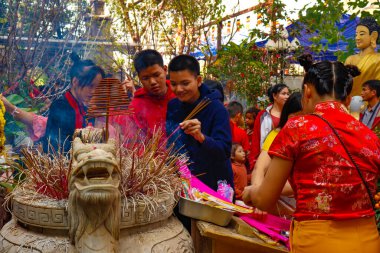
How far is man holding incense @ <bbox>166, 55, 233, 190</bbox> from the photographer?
2.49 metres

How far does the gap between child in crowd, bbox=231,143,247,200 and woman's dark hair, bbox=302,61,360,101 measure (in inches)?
96.7

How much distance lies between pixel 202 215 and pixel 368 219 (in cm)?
63

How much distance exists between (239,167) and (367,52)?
1643 millimetres

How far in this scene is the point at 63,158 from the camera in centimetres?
190

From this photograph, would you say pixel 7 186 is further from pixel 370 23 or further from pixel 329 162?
pixel 370 23

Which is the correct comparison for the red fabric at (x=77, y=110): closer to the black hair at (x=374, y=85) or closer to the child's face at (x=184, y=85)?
the child's face at (x=184, y=85)

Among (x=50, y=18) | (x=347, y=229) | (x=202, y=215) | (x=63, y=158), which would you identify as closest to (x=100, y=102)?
(x=63, y=158)

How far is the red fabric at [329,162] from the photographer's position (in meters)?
1.76

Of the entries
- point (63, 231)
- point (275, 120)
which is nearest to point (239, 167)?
point (275, 120)

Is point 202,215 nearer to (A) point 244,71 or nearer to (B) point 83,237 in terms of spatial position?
(B) point 83,237

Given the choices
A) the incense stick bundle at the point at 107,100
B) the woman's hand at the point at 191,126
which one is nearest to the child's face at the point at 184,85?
the woman's hand at the point at 191,126

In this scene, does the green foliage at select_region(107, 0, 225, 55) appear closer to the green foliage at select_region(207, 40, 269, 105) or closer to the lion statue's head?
the green foliage at select_region(207, 40, 269, 105)

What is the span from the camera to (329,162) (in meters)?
1.75

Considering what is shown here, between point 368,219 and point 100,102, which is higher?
point 100,102
